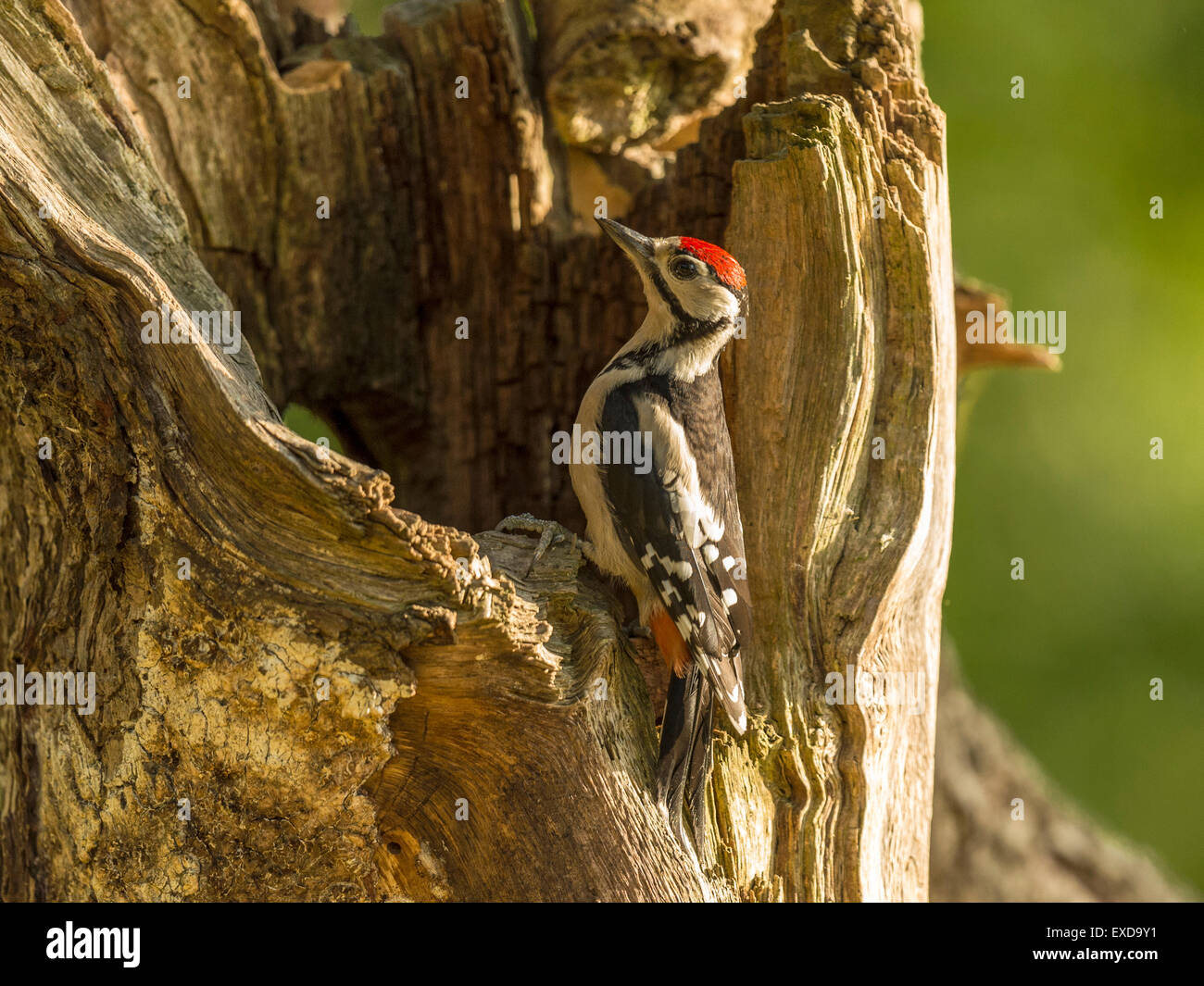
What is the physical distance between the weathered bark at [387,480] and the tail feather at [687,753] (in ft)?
0.23

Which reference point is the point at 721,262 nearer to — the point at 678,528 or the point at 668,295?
the point at 668,295

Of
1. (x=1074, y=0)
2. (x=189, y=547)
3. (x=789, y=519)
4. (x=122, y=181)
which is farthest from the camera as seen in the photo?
(x=1074, y=0)

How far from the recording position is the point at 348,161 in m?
4.29

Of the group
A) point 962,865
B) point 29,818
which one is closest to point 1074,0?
point 962,865

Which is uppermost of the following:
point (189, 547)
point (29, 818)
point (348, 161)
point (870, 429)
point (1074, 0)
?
point (1074, 0)

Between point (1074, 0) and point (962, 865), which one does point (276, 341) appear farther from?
point (1074, 0)

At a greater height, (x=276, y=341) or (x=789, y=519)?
(x=276, y=341)

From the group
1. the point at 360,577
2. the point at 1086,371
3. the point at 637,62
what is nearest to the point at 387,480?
the point at 360,577

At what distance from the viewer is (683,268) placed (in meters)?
3.39

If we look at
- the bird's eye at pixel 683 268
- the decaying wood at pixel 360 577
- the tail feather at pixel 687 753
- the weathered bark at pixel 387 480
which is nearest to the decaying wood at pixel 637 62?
the weathered bark at pixel 387 480
